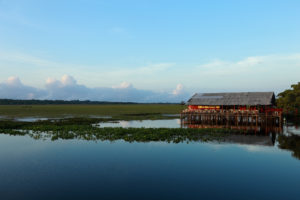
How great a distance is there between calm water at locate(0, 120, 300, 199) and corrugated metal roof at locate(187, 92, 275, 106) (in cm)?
2076

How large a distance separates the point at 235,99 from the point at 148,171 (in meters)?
33.9

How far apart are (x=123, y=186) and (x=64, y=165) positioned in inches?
231

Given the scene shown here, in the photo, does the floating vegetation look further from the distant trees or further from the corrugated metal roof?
the distant trees

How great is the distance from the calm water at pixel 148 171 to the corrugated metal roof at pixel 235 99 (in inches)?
817

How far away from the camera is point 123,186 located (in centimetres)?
1173

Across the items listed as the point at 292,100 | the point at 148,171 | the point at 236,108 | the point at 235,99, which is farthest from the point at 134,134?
the point at 292,100

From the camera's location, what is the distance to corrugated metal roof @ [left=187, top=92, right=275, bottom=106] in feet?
133

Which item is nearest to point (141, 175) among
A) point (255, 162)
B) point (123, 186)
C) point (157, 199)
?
point (123, 186)

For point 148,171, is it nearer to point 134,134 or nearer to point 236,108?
point 134,134

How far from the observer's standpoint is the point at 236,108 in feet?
143

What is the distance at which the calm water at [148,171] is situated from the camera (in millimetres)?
10930

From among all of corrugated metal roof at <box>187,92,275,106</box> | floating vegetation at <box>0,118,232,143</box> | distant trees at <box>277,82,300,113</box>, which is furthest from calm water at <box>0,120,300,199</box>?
distant trees at <box>277,82,300,113</box>

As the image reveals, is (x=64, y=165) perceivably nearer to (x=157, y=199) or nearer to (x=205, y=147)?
(x=157, y=199)

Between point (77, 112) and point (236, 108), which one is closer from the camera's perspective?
point (236, 108)
